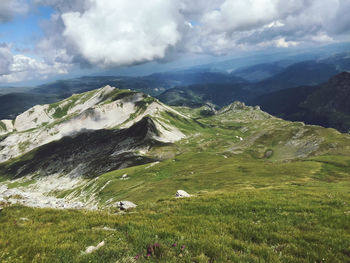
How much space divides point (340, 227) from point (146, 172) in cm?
12896

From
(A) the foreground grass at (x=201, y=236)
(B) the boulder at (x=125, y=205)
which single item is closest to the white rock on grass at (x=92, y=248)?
(A) the foreground grass at (x=201, y=236)

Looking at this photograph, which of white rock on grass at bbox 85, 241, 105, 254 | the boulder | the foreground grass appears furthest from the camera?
the boulder

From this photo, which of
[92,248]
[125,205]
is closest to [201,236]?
[92,248]

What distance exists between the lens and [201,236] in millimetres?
9211

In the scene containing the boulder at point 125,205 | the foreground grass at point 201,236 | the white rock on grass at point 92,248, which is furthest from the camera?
the boulder at point 125,205

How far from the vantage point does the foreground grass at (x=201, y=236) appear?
758 centimetres

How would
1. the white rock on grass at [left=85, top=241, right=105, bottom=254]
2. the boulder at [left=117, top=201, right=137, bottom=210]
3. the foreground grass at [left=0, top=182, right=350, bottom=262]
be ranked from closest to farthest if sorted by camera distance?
the foreground grass at [left=0, top=182, right=350, bottom=262] → the white rock on grass at [left=85, top=241, right=105, bottom=254] → the boulder at [left=117, top=201, right=137, bottom=210]

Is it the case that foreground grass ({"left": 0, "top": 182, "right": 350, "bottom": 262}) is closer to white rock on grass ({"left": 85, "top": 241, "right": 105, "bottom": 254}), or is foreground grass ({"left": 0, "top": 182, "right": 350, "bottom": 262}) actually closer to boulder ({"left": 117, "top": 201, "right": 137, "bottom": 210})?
white rock on grass ({"left": 85, "top": 241, "right": 105, "bottom": 254})

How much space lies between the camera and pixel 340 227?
10195 millimetres

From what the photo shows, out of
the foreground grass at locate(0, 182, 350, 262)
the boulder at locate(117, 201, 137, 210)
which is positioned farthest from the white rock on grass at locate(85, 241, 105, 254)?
the boulder at locate(117, 201, 137, 210)

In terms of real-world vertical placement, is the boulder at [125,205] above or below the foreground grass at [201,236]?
below

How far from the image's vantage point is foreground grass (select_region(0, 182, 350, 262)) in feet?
24.9

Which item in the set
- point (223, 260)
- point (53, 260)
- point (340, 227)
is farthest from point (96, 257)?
point (340, 227)

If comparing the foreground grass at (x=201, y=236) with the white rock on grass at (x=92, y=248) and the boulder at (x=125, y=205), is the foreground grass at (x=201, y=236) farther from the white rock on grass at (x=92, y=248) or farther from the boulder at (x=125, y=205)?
the boulder at (x=125, y=205)
